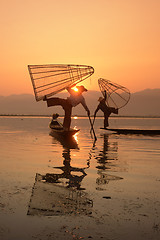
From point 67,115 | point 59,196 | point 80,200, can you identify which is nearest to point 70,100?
point 67,115

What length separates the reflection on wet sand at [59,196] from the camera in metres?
5.97

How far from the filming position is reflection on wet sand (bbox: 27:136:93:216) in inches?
235

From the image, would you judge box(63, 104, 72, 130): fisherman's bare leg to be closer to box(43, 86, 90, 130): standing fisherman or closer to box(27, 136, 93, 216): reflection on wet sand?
box(43, 86, 90, 130): standing fisherman

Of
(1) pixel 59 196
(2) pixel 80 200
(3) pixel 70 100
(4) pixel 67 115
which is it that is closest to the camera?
(2) pixel 80 200

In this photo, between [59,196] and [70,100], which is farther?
[70,100]

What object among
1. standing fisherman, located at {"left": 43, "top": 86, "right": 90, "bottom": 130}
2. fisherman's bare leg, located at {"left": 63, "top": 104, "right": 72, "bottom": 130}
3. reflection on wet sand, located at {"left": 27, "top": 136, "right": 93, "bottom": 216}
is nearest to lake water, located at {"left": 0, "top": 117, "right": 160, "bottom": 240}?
reflection on wet sand, located at {"left": 27, "top": 136, "right": 93, "bottom": 216}

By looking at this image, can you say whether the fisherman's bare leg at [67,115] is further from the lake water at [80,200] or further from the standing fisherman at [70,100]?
the lake water at [80,200]

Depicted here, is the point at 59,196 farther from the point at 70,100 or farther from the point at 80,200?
the point at 70,100

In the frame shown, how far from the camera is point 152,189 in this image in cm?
813

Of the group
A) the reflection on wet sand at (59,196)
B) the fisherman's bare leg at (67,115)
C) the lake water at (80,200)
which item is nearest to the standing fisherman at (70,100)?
the fisherman's bare leg at (67,115)

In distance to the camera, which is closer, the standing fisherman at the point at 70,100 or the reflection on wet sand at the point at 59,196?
the reflection on wet sand at the point at 59,196

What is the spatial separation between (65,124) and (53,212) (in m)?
18.1

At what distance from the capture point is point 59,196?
273 inches

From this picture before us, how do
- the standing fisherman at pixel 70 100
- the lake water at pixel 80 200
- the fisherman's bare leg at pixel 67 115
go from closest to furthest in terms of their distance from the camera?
the lake water at pixel 80 200
the standing fisherman at pixel 70 100
the fisherman's bare leg at pixel 67 115
